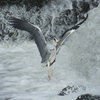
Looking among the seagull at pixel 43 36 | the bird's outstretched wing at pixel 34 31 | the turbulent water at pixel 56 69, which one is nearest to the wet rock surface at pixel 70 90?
the turbulent water at pixel 56 69

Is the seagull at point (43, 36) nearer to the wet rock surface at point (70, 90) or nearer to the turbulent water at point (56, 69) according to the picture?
the turbulent water at point (56, 69)

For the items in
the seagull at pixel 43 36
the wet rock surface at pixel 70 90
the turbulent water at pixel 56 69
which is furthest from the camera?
the seagull at pixel 43 36

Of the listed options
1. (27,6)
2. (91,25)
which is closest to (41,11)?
(27,6)

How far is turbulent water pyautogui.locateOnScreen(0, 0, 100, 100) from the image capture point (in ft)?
17.9

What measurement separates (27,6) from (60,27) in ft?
4.82

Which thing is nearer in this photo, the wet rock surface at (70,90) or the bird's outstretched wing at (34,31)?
the wet rock surface at (70,90)

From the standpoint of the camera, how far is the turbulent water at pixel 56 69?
17.9 feet

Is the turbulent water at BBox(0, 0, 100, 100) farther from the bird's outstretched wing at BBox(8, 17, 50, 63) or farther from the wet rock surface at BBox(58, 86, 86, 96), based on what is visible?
the bird's outstretched wing at BBox(8, 17, 50, 63)

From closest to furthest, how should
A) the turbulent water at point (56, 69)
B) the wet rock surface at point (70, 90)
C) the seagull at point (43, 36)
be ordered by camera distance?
1. the wet rock surface at point (70, 90)
2. the turbulent water at point (56, 69)
3. the seagull at point (43, 36)

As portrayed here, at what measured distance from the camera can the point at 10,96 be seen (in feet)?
17.3

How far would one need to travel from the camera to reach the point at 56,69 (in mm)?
7066

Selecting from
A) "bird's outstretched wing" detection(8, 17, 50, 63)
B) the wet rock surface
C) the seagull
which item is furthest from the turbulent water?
"bird's outstretched wing" detection(8, 17, 50, 63)

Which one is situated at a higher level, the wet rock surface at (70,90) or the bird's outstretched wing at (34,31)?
the bird's outstretched wing at (34,31)

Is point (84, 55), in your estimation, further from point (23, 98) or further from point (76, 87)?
point (23, 98)
